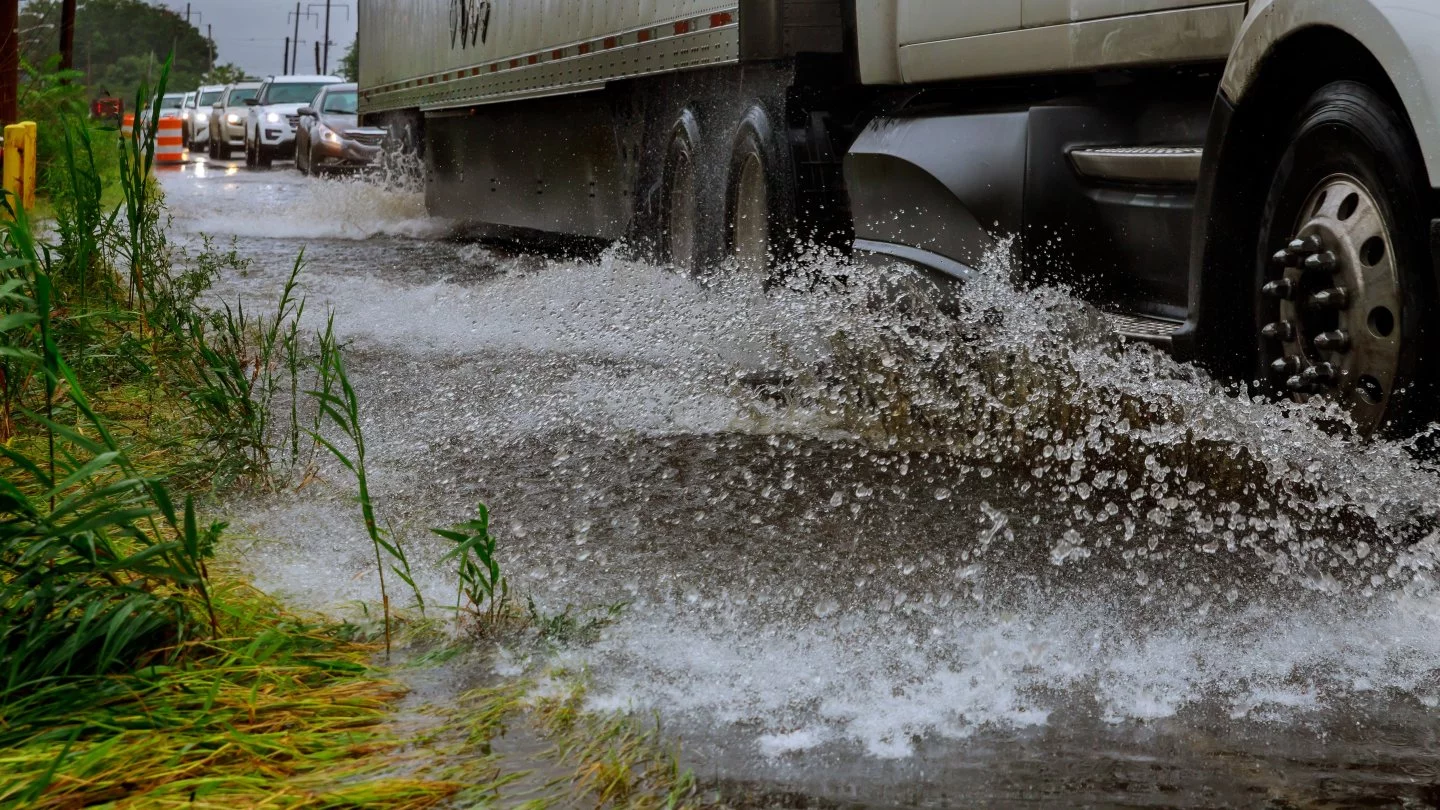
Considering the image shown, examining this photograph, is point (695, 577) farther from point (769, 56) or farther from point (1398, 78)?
point (769, 56)

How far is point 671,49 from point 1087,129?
3.91 meters

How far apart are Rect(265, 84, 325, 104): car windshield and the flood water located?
93.5 feet

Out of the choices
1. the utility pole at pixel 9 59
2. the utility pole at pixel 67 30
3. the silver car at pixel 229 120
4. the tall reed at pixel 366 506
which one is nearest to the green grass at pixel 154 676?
the tall reed at pixel 366 506

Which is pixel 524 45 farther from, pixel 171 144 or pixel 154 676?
pixel 171 144

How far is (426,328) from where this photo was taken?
338 inches

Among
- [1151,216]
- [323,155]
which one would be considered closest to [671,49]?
[1151,216]

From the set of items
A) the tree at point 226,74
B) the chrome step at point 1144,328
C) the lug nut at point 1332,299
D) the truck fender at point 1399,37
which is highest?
the tree at point 226,74

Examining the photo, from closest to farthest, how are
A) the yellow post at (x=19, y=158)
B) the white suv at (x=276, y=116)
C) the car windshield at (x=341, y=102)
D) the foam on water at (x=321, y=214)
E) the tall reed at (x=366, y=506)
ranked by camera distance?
1. the tall reed at (x=366, y=506)
2. the yellow post at (x=19, y=158)
3. the foam on water at (x=321, y=214)
4. the car windshield at (x=341, y=102)
5. the white suv at (x=276, y=116)

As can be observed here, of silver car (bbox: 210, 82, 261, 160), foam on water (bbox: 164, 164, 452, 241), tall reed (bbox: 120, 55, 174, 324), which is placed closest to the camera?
tall reed (bbox: 120, 55, 174, 324)

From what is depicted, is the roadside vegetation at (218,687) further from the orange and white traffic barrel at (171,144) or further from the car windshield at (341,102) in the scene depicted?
Result: the orange and white traffic barrel at (171,144)

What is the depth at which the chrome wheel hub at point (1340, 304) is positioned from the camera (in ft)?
12.3

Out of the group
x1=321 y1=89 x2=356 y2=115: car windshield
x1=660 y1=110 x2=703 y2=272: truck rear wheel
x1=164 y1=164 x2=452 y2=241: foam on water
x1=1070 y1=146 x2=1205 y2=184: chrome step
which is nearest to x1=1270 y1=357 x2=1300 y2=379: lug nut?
x1=1070 y1=146 x2=1205 y2=184: chrome step

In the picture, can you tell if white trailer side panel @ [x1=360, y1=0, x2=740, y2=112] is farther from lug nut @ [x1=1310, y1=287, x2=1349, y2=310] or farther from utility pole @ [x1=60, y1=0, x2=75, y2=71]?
utility pole @ [x1=60, y1=0, x2=75, y2=71]

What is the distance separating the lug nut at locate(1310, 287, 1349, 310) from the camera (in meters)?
3.87
